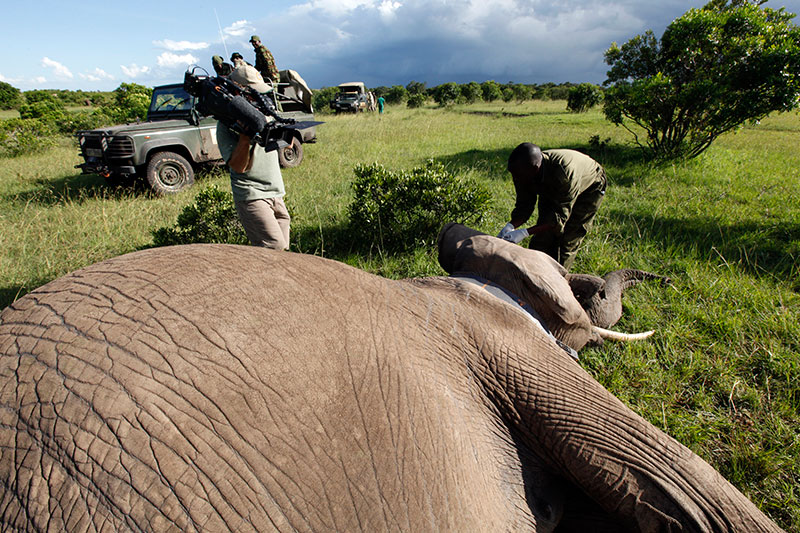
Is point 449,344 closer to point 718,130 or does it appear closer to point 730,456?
point 730,456

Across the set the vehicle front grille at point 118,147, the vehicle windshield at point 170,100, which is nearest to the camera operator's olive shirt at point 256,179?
the vehicle front grille at point 118,147

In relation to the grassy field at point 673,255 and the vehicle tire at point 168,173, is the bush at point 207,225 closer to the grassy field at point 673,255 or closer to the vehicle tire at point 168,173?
the grassy field at point 673,255

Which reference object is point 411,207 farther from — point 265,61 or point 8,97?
point 8,97

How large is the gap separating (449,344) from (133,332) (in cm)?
103

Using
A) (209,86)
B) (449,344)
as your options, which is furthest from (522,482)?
(209,86)

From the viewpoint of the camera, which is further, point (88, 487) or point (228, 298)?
point (228, 298)

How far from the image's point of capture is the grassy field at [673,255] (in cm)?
243

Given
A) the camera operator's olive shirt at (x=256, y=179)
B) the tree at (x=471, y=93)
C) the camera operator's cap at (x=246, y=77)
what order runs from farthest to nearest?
1. the tree at (x=471, y=93)
2. the camera operator's cap at (x=246, y=77)
3. the camera operator's olive shirt at (x=256, y=179)

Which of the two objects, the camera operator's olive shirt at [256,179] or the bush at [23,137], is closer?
the camera operator's olive shirt at [256,179]

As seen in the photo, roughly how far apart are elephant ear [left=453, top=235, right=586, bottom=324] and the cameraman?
212 centimetres

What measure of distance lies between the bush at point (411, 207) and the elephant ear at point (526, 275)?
276cm

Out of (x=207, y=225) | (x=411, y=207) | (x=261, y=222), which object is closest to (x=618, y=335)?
(x=411, y=207)

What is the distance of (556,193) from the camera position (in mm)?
3938

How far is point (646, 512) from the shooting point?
1.41 meters
